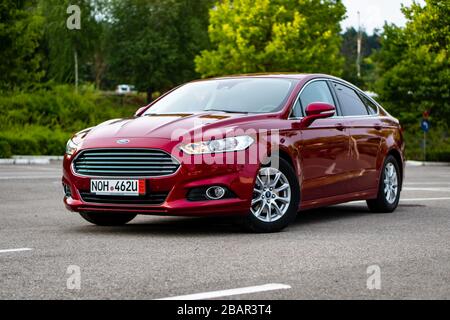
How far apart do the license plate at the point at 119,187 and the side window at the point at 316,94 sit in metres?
2.24

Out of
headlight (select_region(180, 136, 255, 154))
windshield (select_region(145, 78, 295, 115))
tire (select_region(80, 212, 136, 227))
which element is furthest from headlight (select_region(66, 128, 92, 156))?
headlight (select_region(180, 136, 255, 154))

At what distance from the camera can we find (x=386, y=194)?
1159 centimetres

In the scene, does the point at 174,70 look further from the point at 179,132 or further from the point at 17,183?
the point at 179,132

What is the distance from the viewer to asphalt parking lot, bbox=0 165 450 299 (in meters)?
5.77

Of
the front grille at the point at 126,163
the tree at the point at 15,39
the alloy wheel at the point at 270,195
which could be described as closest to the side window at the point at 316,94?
the alloy wheel at the point at 270,195

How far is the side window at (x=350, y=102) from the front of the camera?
10.9 metres

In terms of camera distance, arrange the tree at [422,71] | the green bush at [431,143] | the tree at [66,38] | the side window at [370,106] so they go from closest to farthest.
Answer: the side window at [370,106] < the green bush at [431,143] < the tree at [422,71] < the tree at [66,38]

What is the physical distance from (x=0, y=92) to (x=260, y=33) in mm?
15488

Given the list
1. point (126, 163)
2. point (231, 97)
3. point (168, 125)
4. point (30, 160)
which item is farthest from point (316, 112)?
point (30, 160)

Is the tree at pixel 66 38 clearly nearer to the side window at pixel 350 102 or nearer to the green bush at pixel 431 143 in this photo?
the green bush at pixel 431 143

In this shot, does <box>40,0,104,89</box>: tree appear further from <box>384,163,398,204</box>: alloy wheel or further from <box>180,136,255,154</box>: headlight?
<box>180,136,255,154</box>: headlight

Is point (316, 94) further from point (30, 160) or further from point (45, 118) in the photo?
point (45, 118)

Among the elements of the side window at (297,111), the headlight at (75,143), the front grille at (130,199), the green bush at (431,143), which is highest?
the side window at (297,111)

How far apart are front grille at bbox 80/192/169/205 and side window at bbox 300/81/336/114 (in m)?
2.15
